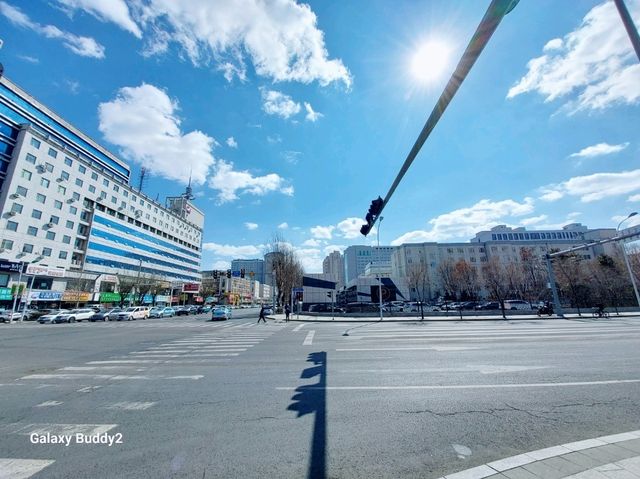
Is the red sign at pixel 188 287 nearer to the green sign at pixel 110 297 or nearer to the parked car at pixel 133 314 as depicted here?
the green sign at pixel 110 297

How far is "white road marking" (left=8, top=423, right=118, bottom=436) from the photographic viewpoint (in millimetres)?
4384

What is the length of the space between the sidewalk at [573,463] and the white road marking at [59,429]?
5.20 m

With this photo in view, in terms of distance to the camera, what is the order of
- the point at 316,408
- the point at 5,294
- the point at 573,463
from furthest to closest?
the point at 5,294
the point at 316,408
the point at 573,463

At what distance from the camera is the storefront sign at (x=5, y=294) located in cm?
3809

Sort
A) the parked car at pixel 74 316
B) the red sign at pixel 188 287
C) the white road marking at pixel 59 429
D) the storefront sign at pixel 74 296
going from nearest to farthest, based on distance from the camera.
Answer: the white road marking at pixel 59 429 < the parked car at pixel 74 316 < the storefront sign at pixel 74 296 < the red sign at pixel 188 287

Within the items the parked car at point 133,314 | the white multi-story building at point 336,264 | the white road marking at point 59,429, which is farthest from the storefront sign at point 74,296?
the white multi-story building at point 336,264

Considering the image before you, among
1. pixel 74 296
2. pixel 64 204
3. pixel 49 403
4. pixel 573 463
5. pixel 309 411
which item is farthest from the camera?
pixel 64 204

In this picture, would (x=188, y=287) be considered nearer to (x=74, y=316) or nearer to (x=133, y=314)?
(x=133, y=314)

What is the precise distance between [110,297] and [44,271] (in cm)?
1377

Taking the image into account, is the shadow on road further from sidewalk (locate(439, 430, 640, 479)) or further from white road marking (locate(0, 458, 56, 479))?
white road marking (locate(0, 458, 56, 479))

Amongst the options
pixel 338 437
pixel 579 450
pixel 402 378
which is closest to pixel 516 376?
pixel 402 378

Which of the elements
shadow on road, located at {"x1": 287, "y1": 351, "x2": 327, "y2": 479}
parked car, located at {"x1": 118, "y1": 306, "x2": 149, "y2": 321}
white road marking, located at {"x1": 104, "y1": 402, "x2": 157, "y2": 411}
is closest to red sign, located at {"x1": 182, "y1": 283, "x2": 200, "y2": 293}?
parked car, located at {"x1": 118, "y1": 306, "x2": 149, "y2": 321}

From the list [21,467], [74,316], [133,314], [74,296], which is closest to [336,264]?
[74,296]

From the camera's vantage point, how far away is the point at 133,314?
3775cm
